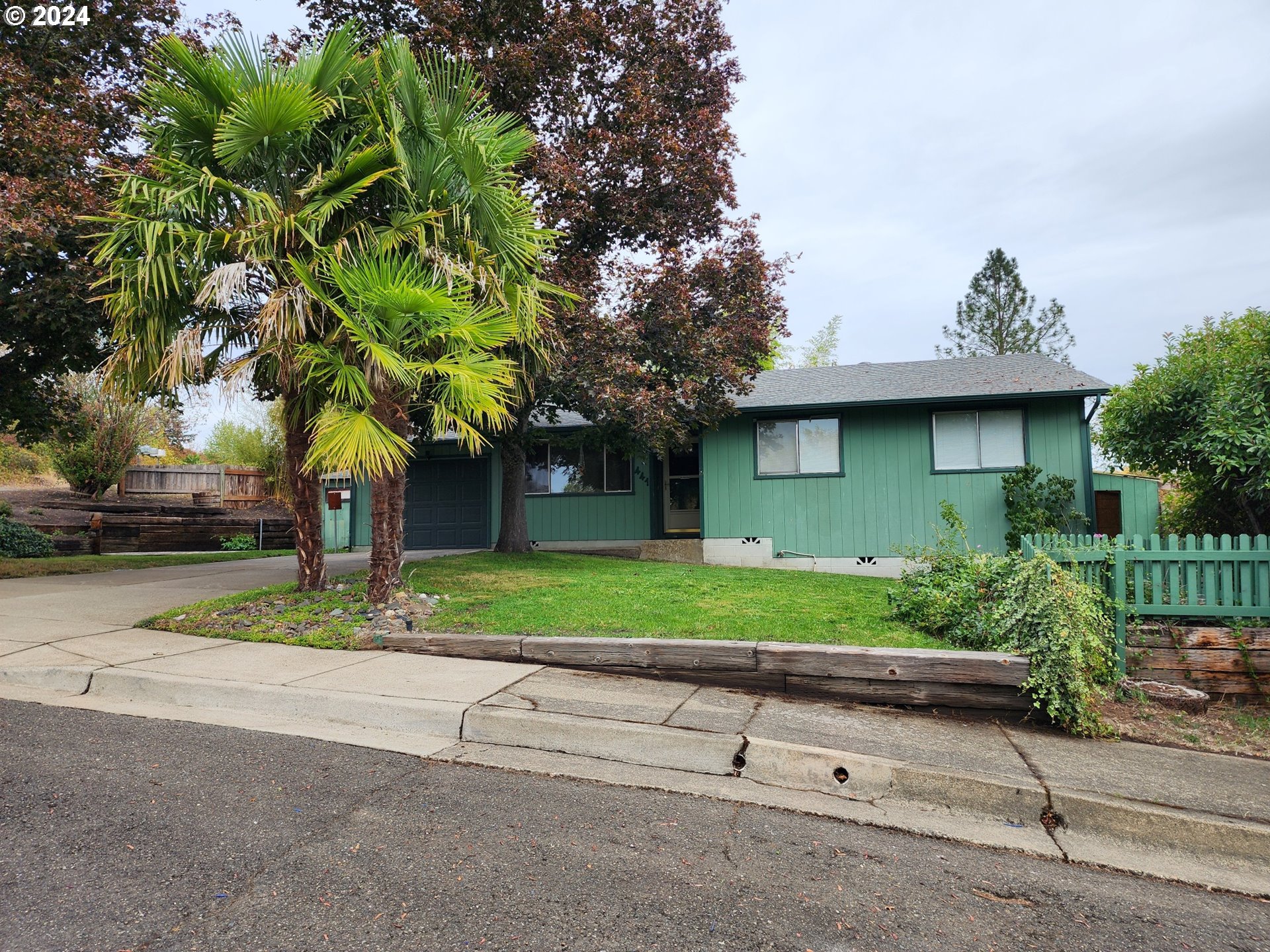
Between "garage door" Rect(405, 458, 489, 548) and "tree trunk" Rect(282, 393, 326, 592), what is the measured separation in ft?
27.9

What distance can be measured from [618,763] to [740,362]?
8.45m

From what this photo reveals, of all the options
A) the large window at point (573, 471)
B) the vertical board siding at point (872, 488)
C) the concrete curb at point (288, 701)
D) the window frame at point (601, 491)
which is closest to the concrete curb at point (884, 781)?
the concrete curb at point (288, 701)

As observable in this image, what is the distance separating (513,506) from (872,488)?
22.2 feet

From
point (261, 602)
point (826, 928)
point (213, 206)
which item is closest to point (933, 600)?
point (826, 928)

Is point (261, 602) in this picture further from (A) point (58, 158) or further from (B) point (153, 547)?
(B) point (153, 547)

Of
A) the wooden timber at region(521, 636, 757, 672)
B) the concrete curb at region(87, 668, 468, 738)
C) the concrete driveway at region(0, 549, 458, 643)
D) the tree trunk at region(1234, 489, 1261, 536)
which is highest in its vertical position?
the tree trunk at region(1234, 489, 1261, 536)

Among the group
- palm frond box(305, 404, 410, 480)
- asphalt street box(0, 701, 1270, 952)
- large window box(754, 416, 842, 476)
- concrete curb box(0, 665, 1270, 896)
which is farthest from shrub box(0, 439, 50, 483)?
asphalt street box(0, 701, 1270, 952)

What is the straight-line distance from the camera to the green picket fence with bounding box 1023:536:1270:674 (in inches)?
212

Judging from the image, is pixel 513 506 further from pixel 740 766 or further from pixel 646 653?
pixel 740 766

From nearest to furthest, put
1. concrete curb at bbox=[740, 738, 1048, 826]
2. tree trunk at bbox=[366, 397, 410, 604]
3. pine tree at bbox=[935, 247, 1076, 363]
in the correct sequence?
concrete curb at bbox=[740, 738, 1048, 826]
tree trunk at bbox=[366, 397, 410, 604]
pine tree at bbox=[935, 247, 1076, 363]

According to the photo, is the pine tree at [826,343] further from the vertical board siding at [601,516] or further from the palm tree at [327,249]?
the palm tree at [327,249]

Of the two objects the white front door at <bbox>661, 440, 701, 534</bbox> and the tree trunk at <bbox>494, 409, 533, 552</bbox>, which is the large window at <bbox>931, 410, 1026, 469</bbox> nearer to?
the white front door at <bbox>661, 440, 701, 534</bbox>

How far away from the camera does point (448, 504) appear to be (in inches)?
659

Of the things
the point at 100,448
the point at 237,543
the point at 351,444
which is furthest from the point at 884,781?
the point at 100,448
